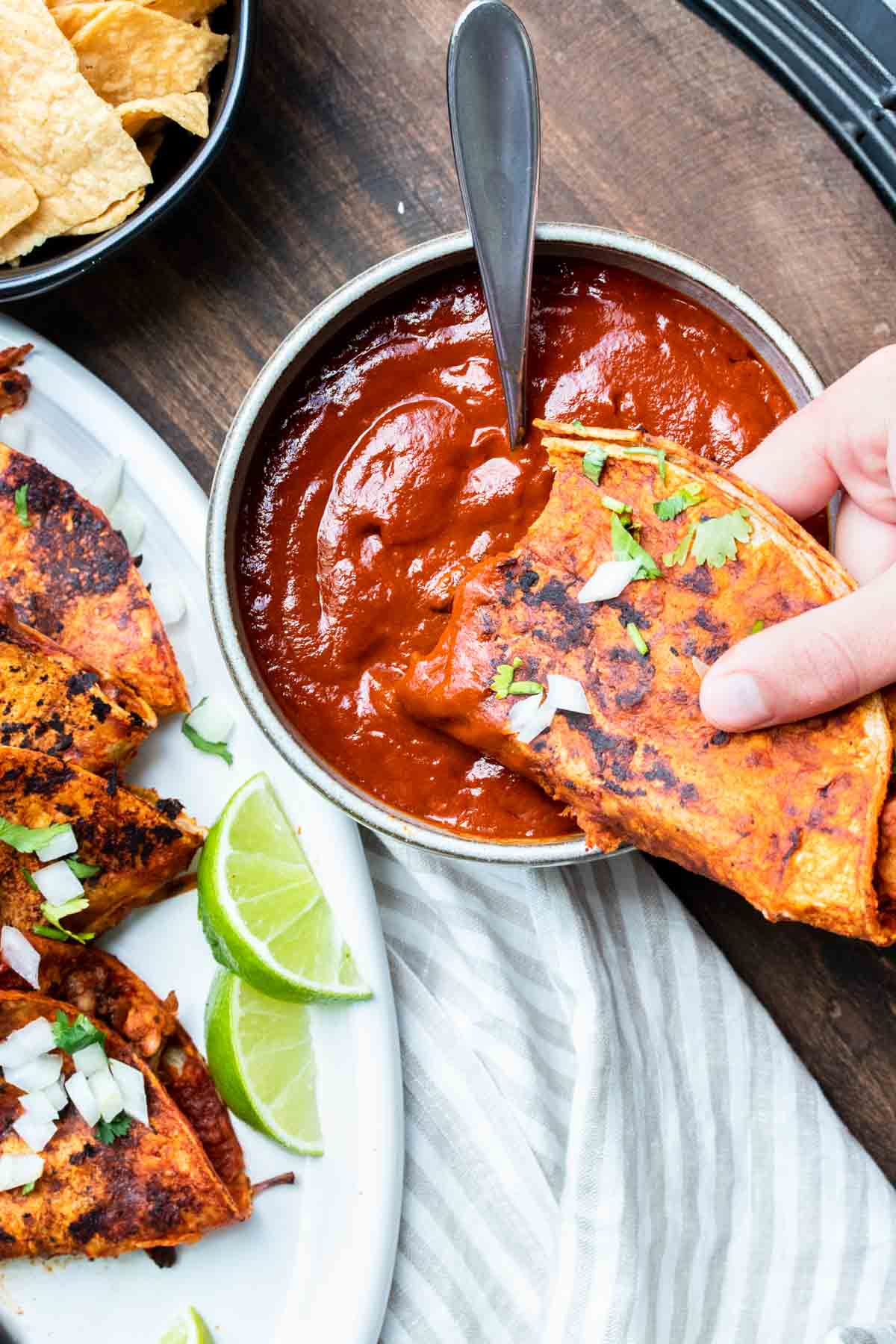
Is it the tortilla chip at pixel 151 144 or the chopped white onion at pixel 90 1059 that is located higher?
the tortilla chip at pixel 151 144

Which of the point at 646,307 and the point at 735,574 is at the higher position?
the point at 646,307

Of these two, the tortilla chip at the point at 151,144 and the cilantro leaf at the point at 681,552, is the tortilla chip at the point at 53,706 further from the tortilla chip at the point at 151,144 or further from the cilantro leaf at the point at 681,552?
the cilantro leaf at the point at 681,552

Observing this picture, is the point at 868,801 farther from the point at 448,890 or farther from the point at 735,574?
the point at 448,890

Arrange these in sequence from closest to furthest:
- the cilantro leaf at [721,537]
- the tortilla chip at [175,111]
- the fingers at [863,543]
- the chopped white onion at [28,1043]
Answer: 1. the cilantro leaf at [721,537]
2. the fingers at [863,543]
3. the tortilla chip at [175,111]
4. the chopped white onion at [28,1043]

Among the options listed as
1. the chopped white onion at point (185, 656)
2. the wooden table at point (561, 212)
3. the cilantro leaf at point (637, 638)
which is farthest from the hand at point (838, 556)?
the chopped white onion at point (185, 656)

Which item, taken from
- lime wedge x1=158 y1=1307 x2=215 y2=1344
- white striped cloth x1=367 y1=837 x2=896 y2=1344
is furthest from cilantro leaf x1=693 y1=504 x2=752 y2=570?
lime wedge x1=158 y1=1307 x2=215 y2=1344

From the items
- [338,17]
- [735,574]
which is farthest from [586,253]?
[338,17]

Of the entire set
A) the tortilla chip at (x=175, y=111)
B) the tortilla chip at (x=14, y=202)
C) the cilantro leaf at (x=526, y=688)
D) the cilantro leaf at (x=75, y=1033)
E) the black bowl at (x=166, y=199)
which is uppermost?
the tortilla chip at (x=14, y=202)
